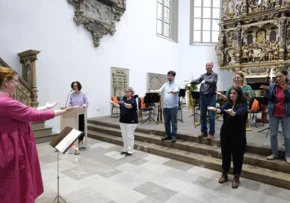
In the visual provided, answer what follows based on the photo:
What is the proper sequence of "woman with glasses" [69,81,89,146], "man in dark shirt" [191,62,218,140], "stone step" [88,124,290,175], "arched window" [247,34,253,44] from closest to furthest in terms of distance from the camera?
"stone step" [88,124,290,175], "man in dark shirt" [191,62,218,140], "woman with glasses" [69,81,89,146], "arched window" [247,34,253,44]

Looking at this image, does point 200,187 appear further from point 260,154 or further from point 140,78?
point 140,78

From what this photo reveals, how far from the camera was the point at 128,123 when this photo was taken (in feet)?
14.9

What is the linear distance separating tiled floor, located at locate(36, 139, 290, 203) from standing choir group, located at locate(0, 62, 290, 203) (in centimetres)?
33

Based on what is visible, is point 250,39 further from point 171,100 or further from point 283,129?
point 283,129

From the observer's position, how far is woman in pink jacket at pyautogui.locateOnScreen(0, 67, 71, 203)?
1.68 meters

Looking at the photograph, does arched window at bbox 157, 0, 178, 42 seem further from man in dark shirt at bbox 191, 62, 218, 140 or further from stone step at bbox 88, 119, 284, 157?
man in dark shirt at bbox 191, 62, 218, 140

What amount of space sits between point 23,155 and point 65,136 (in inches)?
27.1

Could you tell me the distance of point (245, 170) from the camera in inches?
138

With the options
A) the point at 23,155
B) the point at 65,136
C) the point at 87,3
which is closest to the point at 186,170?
the point at 65,136

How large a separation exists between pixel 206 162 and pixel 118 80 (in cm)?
611

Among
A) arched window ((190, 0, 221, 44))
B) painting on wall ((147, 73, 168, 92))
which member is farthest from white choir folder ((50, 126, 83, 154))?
arched window ((190, 0, 221, 44))

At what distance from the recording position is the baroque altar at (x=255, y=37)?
9508mm

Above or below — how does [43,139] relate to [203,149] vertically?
below

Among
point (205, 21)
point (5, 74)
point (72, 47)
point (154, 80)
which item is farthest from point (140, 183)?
point (205, 21)
